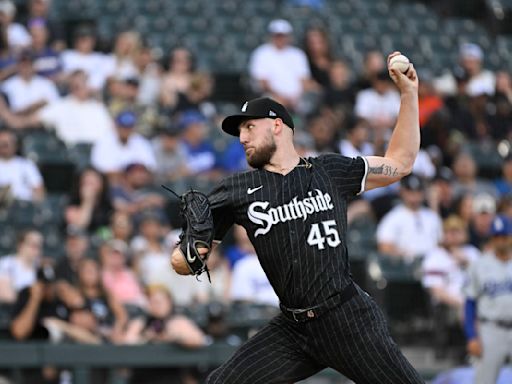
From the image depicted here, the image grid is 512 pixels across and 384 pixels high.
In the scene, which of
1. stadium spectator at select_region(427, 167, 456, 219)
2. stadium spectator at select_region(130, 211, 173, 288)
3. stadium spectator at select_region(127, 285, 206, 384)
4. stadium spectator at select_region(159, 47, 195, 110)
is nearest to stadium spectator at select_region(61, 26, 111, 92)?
stadium spectator at select_region(159, 47, 195, 110)

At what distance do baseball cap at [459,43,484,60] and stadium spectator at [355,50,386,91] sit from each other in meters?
1.39

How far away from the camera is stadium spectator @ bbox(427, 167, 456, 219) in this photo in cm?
1334

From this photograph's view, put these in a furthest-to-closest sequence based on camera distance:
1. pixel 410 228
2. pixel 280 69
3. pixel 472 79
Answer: pixel 472 79
pixel 280 69
pixel 410 228

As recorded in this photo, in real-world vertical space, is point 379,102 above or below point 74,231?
above

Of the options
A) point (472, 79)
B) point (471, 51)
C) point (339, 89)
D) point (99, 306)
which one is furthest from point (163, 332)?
point (471, 51)

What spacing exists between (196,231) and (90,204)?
5853 mm

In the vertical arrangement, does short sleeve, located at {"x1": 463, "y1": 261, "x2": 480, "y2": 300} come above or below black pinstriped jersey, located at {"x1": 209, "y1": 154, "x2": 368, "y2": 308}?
below

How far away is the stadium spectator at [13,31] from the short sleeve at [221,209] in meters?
8.20

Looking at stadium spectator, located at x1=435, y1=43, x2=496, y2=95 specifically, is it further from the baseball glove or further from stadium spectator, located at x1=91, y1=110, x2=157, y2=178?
the baseball glove

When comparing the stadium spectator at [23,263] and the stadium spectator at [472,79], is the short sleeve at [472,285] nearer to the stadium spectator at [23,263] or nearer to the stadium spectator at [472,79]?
the stadium spectator at [23,263]

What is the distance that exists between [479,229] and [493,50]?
569 cm

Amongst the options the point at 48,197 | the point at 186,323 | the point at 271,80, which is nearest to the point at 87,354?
the point at 186,323

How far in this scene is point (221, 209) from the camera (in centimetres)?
608

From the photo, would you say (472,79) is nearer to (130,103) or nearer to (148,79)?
(148,79)
